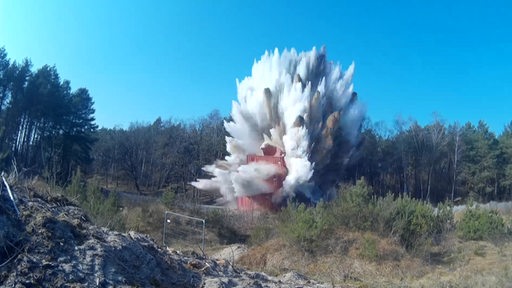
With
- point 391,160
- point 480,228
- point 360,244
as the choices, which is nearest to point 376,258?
point 360,244

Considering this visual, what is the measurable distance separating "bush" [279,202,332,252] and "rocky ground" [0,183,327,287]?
964cm

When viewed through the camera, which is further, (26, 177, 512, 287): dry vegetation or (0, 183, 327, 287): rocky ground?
(26, 177, 512, 287): dry vegetation

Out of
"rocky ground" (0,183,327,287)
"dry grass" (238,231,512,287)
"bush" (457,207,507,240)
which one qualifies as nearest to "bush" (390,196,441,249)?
"dry grass" (238,231,512,287)

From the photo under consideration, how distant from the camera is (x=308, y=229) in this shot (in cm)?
1694

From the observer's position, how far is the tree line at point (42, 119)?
125ft

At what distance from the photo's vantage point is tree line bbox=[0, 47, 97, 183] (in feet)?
125

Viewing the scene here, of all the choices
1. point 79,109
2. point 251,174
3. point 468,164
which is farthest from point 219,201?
point 468,164

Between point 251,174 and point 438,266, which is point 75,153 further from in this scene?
point 438,266

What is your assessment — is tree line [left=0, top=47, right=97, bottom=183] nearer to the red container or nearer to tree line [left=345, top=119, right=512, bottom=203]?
the red container

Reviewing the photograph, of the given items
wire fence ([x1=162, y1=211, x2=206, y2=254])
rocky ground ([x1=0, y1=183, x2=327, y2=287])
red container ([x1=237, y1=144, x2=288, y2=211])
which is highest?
red container ([x1=237, y1=144, x2=288, y2=211])

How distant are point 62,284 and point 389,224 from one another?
46.4 feet

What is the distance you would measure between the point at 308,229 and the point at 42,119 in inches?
1187

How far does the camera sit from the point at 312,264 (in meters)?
16.0

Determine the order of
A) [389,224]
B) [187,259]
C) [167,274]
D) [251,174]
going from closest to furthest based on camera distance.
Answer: [167,274], [187,259], [389,224], [251,174]
